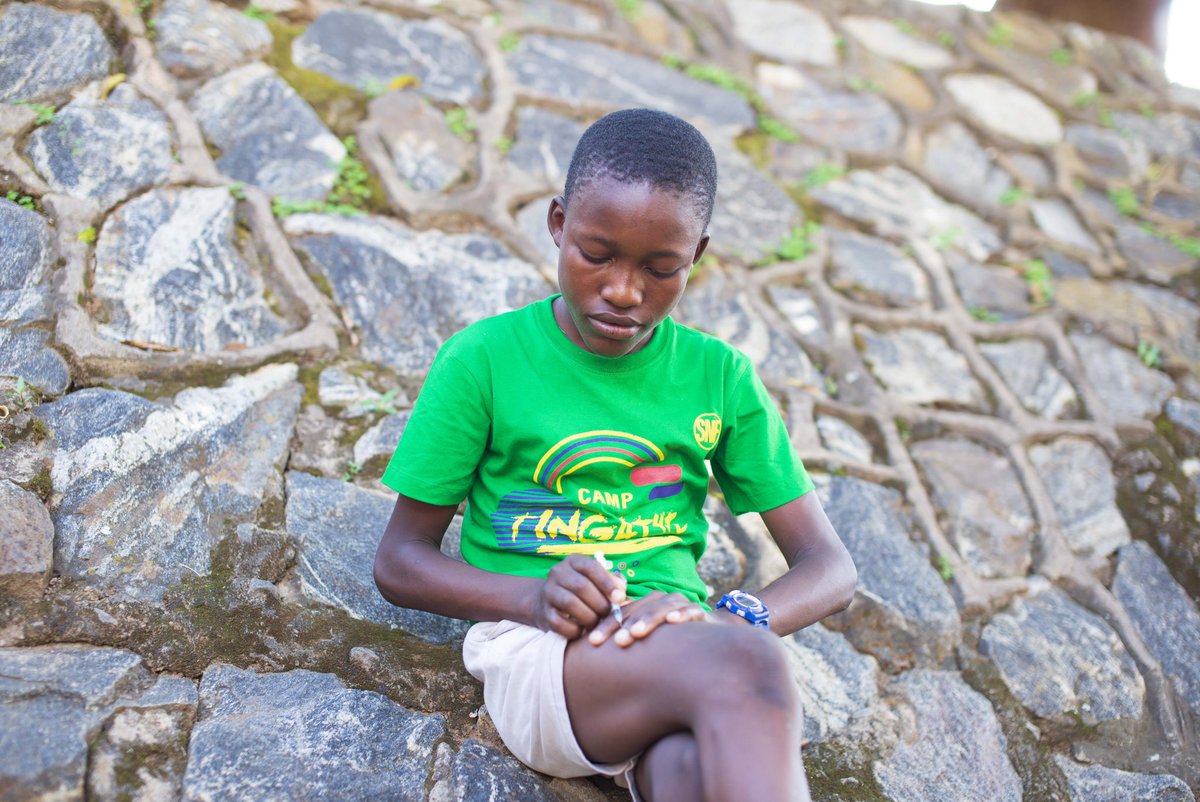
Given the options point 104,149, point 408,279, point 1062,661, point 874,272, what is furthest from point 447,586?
point 874,272

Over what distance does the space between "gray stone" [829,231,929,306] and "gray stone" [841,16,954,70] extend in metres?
1.40

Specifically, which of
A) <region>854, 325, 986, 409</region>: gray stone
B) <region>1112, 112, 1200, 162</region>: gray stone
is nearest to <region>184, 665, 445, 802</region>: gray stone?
<region>854, 325, 986, 409</region>: gray stone

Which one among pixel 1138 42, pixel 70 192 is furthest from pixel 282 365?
pixel 1138 42

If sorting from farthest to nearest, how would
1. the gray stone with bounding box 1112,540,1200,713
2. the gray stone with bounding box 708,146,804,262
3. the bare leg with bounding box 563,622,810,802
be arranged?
the gray stone with bounding box 708,146,804,262, the gray stone with bounding box 1112,540,1200,713, the bare leg with bounding box 563,622,810,802

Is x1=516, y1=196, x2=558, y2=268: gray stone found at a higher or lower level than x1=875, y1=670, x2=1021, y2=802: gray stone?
higher

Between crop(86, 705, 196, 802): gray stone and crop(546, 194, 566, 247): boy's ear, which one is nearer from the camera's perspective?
crop(86, 705, 196, 802): gray stone

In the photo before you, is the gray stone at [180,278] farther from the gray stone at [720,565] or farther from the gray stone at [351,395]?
the gray stone at [720,565]

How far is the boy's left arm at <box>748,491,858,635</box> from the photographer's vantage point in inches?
69.3

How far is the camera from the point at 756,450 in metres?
1.90

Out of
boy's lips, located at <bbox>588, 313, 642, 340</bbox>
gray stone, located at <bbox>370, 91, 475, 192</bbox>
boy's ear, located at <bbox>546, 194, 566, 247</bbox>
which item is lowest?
gray stone, located at <bbox>370, 91, 475, 192</bbox>

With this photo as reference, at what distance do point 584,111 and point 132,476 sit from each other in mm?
2177

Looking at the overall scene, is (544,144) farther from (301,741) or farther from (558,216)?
(301,741)

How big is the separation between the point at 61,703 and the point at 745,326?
2.16 metres

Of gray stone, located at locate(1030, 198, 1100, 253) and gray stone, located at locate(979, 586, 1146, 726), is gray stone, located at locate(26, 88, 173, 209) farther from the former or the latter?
gray stone, located at locate(1030, 198, 1100, 253)
